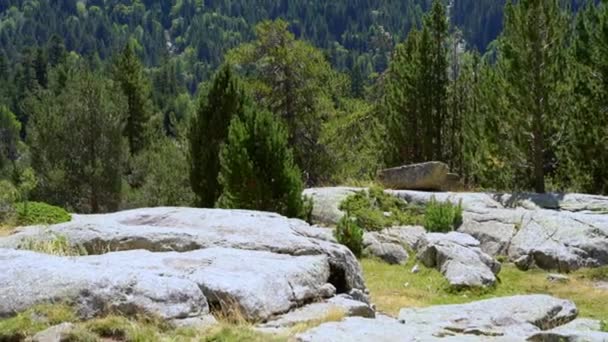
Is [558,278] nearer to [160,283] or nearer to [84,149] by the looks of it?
[160,283]

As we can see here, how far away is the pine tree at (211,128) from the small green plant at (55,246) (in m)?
15.5

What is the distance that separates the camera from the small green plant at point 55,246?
33.0 ft

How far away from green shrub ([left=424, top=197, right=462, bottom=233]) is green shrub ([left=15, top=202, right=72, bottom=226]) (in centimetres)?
949

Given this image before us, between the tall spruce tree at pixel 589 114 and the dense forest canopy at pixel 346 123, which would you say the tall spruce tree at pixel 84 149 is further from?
the tall spruce tree at pixel 589 114

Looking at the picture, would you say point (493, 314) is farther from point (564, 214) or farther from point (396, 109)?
point (396, 109)

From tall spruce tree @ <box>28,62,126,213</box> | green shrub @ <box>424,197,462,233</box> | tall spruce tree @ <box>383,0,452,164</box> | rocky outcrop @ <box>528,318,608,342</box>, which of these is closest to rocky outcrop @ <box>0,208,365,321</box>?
rocky outcrop @ <box>528,318,608,342</box>

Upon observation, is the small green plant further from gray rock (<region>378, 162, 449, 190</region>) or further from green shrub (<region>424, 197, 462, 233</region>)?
gray rock (<region>378, 162, 449, 190</region>)

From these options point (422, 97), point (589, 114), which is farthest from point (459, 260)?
point (422, 97)

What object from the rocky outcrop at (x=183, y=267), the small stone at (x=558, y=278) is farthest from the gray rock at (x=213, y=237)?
the small stone at (x=558, y=278)

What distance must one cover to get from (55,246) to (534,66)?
1747cm

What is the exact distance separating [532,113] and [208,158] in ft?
38.9

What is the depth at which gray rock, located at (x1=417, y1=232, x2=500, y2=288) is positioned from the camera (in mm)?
14266

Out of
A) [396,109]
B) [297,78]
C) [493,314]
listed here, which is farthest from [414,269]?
[396,109]

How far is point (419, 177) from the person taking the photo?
23531mm
